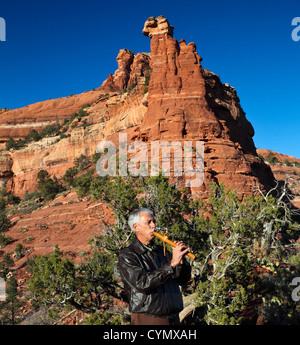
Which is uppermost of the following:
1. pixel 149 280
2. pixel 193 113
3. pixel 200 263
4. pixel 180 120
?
pixel 193 113

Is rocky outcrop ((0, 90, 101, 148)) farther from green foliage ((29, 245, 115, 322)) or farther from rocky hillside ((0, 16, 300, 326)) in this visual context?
green foliage ((29, 245, 115, 322))

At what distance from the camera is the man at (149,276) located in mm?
2348

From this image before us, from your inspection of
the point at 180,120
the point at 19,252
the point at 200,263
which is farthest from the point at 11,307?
the point at 180,120

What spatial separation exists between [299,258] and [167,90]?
16501mm

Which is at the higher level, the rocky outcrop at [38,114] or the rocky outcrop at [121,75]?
the rocky outcrop at [121,75]

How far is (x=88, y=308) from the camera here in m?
7.09

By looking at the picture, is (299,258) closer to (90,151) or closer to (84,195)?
(84,195)

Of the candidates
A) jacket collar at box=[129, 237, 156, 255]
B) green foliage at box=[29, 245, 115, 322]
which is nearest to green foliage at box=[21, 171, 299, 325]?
green foliage at box=[29, 245, 115, 322]

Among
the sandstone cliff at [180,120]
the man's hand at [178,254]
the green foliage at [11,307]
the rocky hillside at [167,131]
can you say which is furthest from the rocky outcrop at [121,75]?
the man's hand at [178,254]

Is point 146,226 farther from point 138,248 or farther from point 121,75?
point 121,75

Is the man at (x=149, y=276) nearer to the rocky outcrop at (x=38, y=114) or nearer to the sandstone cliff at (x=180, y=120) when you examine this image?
the sandstone cliff at (x=180, y=120)

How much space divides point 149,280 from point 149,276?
3 cm

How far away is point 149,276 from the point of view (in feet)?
7.69
